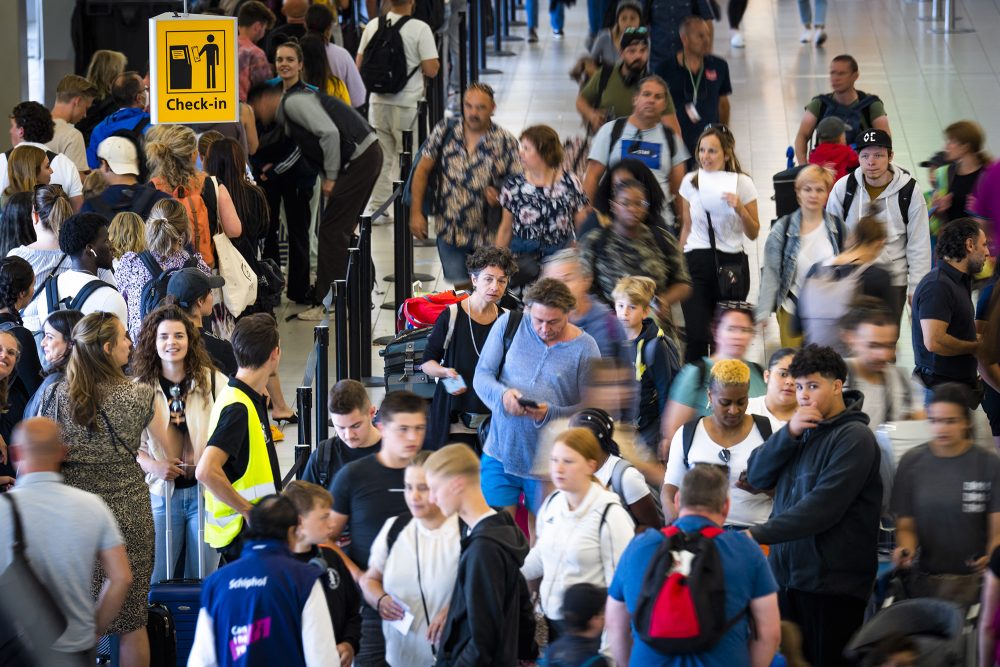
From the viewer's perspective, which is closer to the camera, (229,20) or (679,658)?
(679,658)

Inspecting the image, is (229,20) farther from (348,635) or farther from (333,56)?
(348,635)

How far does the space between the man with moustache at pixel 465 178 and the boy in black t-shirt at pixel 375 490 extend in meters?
4.03

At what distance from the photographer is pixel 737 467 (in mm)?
7152

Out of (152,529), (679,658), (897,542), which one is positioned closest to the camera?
(679,658)

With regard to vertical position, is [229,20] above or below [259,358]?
above

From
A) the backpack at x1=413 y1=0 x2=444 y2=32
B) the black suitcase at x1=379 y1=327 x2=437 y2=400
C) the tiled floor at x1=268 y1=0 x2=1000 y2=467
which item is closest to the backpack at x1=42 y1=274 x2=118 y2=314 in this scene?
the black suitcase at x1=379 y1=327 x2=437 y2=400

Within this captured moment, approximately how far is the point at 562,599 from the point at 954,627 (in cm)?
145

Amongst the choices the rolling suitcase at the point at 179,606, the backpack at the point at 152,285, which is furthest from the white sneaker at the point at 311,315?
the rolling suitcase at the point at 179,606

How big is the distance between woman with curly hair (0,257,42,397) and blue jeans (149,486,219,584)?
0.93 m

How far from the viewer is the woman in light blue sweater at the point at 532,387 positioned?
25.8 ft

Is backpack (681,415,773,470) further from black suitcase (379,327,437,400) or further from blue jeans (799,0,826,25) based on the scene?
blue jeans (799,0,826,25)

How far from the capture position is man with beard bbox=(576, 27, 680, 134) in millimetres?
12641

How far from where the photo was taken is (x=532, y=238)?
1027 centimetres

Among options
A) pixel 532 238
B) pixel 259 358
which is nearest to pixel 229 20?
pixel 532 238
